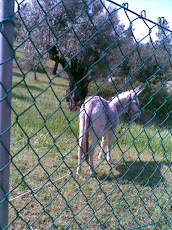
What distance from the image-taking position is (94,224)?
2992 mm

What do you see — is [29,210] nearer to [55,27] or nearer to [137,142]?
[137,142]

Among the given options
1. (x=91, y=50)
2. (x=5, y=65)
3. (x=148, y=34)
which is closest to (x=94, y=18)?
(x=91, y=50)

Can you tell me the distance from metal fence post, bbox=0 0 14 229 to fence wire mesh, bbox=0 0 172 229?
0.02m

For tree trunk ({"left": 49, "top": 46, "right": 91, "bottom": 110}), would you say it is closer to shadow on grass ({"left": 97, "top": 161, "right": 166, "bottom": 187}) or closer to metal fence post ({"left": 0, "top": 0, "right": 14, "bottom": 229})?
shadow on grass ({"left": 97, "top": 161, "right": 166, "bottom": 187})

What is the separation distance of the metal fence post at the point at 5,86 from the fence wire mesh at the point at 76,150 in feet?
0.07

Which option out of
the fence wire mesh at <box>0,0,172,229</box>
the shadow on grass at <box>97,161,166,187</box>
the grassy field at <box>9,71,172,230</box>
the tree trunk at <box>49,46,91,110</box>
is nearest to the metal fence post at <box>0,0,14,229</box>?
the fence wire mesh at <box>0,0,172,229</box>

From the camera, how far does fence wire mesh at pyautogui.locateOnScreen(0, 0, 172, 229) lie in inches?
67.1

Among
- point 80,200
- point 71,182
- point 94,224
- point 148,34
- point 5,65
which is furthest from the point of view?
point 71,182

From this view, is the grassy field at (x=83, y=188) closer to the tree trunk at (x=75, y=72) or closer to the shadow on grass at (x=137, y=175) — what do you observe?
the shadow on grass at (x=137, y=175)

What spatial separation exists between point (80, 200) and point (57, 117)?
3.23m

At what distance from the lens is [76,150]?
5238mm

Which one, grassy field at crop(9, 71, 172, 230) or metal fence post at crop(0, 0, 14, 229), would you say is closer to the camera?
metal fence post at crop(0, 0, 14, 229)

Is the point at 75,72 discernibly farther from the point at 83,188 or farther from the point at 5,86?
the point at 5,86

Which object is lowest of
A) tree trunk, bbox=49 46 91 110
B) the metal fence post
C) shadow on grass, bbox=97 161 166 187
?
shadow on grass, bbox=97 161 166 187
